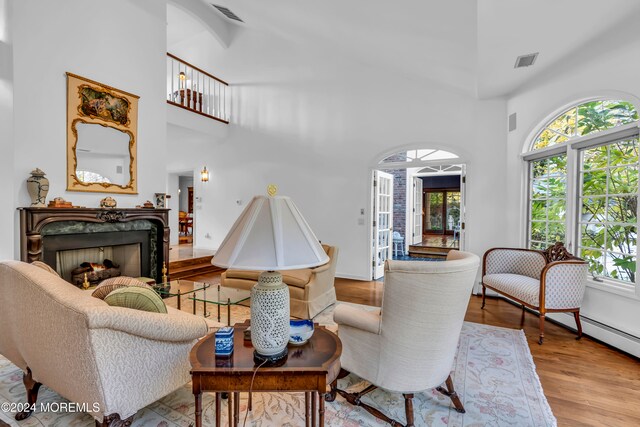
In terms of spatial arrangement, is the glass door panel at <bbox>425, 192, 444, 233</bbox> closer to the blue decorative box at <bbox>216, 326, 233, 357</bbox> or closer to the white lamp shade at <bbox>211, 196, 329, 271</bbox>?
the white lamp shade at <bbox>211, 196, 329, 271</bbox>

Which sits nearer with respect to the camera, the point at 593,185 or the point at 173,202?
the point at 593,185

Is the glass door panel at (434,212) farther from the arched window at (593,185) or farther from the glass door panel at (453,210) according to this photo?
the arched window at (593,185)

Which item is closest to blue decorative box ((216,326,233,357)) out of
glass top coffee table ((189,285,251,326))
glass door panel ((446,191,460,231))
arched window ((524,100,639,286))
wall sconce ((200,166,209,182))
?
glass top coffee table ((189,285,251,326))

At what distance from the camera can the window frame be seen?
2.82m

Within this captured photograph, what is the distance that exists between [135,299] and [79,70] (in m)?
3.63

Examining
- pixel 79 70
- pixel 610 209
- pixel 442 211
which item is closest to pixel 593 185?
pixel 610 209

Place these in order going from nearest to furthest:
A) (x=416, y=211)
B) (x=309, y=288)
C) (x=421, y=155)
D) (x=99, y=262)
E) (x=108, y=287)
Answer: (x=108, y=287) → (x=309, y=288) → (x=99, y=262) → (x=421, y=155) → (x=416, y=211)

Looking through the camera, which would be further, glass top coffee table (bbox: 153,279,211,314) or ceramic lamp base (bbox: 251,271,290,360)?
glass top coffee table (bbox: 153,279,211,314)

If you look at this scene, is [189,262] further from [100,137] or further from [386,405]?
[386,405]

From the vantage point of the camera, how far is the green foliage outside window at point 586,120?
291cm

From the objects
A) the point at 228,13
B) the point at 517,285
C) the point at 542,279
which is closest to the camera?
the point at 542,279

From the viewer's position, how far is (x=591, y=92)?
3.11m

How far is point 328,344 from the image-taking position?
157 cm

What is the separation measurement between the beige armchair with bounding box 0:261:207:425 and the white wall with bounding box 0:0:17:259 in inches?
77.0
